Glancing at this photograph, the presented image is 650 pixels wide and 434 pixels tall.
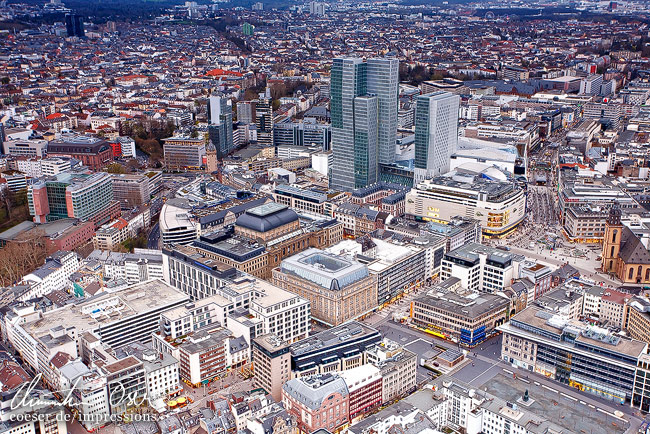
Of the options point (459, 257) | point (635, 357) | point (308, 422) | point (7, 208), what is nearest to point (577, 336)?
point (635, 357)

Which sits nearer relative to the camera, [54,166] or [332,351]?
[332,351]

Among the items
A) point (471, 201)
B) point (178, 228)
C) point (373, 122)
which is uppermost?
point (373, 122)

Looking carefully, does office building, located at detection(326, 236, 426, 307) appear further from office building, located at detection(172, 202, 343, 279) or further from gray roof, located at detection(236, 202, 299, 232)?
gray roof, located at detection(236, 202, 299, 232)

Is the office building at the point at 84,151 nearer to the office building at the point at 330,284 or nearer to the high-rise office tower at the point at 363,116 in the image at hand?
the high-rise office tower at the point at 363,116

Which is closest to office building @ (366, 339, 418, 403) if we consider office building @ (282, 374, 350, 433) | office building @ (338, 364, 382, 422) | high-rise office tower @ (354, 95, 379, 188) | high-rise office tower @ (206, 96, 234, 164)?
office building @ (338, 364, 382, 422)

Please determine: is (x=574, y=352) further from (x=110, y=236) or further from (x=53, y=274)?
(x=110, y=236)

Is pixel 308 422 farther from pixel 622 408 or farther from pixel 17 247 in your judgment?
pixel 17 247

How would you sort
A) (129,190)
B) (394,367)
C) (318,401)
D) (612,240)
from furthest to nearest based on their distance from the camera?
1. (129,190)
2. (612,240)
3. (394,367)
4. (318,401)

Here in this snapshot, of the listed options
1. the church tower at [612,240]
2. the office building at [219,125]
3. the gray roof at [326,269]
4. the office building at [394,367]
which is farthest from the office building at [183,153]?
the office building at [394,367]

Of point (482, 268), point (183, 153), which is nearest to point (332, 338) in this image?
point (482, 268)
